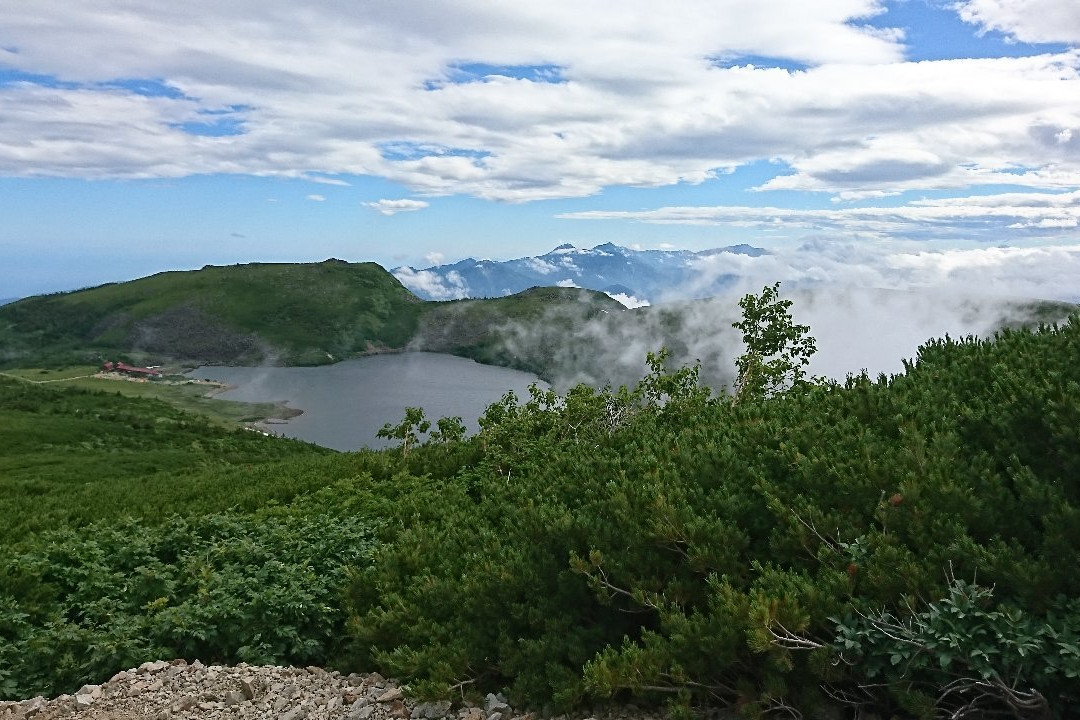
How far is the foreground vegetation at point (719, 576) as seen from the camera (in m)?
6.80

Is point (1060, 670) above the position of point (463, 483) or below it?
above

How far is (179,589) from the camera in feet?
47.3

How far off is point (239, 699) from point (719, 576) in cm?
654

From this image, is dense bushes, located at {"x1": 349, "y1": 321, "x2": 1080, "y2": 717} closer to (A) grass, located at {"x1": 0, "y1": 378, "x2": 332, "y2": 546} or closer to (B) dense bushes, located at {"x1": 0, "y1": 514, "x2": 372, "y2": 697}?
(B) dense bushes, located at {"x1": 0, "y1": 514, "x2": 372, "y2": 697}

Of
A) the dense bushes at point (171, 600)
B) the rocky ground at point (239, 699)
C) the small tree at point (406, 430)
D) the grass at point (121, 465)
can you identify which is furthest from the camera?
the small tree at point (406, 430)

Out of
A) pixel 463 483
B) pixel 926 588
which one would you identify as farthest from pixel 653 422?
pixel 926 588

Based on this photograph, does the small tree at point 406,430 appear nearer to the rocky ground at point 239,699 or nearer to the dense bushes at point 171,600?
the dense bushes at point 171,600

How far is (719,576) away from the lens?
27.5ft

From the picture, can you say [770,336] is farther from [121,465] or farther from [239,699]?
[121,465]

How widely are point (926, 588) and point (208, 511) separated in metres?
21.6

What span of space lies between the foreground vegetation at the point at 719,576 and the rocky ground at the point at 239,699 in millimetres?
403

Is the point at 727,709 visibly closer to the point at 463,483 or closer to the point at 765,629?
the point at 765,629

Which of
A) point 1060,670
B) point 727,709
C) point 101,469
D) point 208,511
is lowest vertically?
point 101,469

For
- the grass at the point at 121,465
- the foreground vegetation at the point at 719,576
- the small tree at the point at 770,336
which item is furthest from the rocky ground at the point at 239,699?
the small tree at the point at 770,336
